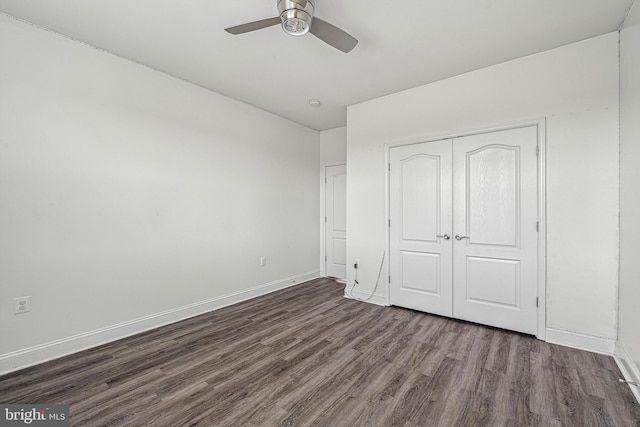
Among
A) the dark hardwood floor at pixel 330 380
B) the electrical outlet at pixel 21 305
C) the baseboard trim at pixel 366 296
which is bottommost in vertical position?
the dark hardwood floor at pixel 330 380

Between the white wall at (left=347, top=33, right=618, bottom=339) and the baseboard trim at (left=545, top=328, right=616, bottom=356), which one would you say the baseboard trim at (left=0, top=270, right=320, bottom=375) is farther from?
the white wall at (left=347, top=33, right=618, bottom=339)

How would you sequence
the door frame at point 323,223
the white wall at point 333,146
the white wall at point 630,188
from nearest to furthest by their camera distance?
the white wall at point 630,188
the white wall at point 333,146
the door frame at point 323,223

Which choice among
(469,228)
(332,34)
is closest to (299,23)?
(332,34)

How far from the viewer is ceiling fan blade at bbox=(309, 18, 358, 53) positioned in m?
1.89

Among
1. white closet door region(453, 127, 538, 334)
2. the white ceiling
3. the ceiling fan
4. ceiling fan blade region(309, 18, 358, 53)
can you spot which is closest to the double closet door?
white closet door region(453, 127, 538, 334)

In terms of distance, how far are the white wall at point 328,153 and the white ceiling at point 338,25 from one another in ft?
5.47

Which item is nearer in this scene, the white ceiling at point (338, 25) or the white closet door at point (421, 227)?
the white ceiling at point (338, 25)

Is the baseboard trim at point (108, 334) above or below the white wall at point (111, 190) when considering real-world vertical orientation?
below

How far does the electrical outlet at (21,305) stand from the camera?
2158 millimetres

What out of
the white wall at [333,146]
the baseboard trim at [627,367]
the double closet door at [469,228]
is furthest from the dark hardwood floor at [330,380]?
the white wall at [333,146]

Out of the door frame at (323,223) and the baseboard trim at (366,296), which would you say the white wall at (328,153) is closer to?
the door frame at (323,223)

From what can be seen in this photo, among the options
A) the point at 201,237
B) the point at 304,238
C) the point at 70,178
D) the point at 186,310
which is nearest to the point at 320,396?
the point at 186,310

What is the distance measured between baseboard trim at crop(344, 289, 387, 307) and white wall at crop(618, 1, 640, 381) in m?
2.19

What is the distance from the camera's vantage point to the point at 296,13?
1.80 m
